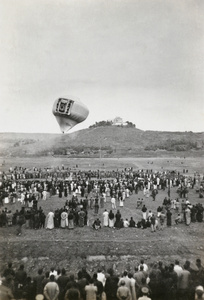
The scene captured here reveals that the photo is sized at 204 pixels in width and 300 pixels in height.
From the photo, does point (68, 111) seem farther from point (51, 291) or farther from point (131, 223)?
point (51, 291)

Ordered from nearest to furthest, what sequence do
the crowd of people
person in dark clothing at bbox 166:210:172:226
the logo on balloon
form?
the crowd of people < person in dark clothing at bbox 166:210:172:226 < the logo on balloon

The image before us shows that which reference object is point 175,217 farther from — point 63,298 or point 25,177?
point 25,177

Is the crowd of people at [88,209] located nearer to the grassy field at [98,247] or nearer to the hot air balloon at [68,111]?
the grassy field at [98,247]

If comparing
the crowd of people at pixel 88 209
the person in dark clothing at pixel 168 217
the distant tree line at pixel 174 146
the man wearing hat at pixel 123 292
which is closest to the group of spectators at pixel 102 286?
the man wearing hat at pixel 123 292

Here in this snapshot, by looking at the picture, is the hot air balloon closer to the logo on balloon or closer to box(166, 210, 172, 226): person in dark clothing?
the logo on balloon

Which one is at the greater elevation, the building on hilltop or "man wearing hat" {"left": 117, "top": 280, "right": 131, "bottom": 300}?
the building on hilltop

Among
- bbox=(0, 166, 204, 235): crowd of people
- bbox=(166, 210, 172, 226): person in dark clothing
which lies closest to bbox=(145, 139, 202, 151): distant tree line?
bbox=(0, 166, 204, 235): crowd of people

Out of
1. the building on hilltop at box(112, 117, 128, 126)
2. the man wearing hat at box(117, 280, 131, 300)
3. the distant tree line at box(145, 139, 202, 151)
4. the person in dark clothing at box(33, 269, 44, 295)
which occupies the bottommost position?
the person in dark clothing at box(33, 269, 44, 295)

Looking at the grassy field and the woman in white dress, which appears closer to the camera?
the grassy field
